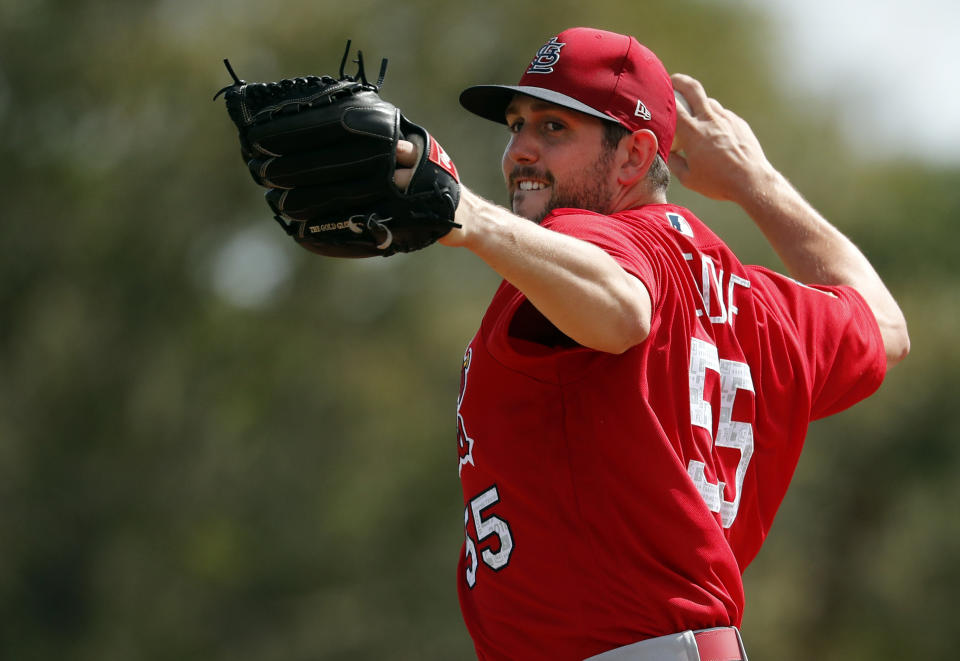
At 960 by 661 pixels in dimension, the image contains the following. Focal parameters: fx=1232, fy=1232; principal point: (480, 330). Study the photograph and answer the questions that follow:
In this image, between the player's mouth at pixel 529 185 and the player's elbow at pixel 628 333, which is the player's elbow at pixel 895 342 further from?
the player's elbow at pixel 628 333

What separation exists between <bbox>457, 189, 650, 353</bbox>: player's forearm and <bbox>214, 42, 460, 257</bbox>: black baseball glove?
8 centimetres

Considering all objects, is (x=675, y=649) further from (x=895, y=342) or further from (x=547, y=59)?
(x=547, y=59)

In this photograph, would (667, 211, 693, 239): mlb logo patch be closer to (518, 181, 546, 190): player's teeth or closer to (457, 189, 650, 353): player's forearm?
(518, 181, 546, 190): player's teeth

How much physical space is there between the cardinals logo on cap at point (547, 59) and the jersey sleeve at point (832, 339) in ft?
3.02

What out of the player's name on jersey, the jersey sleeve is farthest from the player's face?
the jersey sleeve

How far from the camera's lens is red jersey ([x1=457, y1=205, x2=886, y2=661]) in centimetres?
316

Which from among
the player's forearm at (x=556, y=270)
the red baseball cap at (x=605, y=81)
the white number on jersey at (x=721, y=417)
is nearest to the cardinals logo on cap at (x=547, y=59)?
the red baseball cap at (x=605, y=81)

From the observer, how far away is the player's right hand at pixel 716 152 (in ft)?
14.9

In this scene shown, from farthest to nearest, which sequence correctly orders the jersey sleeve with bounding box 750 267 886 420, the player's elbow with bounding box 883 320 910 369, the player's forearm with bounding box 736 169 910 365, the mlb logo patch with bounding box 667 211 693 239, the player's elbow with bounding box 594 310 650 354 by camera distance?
the player's forearm with bounding box 736 169 910 365
the player's elbow with bounding box 883 320 910 369
the jersey sleeve with bounding box 750 267 886 420
the mlb logo patch with bounding box 667 211 693 239
the player's elbow with bounding box 594 310 650 354

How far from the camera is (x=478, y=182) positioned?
19.1 metres

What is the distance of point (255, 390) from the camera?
755 inches

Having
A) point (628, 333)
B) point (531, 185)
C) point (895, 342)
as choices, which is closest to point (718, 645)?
point (628, 333)

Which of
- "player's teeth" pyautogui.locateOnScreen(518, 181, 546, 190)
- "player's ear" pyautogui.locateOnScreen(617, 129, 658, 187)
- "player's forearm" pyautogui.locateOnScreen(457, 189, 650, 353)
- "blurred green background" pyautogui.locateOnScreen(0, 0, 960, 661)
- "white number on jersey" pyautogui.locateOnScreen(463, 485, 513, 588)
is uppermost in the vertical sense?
"player's forearm" pyautogui.locateOnScreen(457, 189, 650, 353)

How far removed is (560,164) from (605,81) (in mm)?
290
